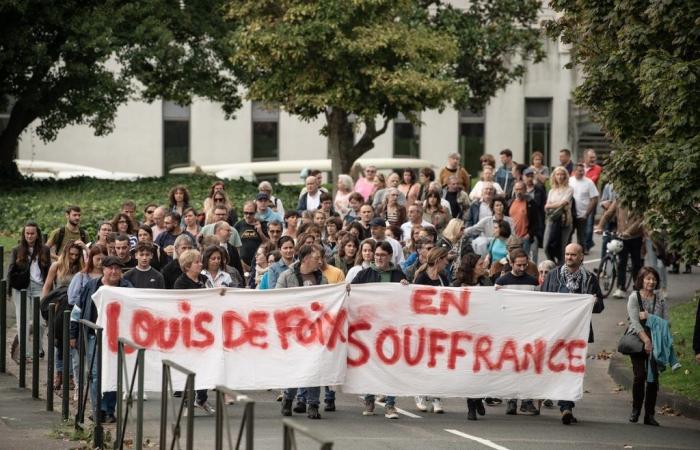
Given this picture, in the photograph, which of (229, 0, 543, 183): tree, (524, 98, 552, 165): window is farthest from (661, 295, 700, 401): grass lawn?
(524, 98, 552, 165): window

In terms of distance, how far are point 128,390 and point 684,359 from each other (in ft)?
27.3

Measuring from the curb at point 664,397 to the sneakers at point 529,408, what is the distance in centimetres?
171

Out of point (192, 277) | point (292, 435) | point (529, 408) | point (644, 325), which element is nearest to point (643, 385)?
point (644, 325)

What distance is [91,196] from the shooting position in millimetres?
31188

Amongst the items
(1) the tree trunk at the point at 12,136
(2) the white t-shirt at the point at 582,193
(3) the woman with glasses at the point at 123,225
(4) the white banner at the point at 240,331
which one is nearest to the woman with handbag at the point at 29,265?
(3) the woman with glasses at the point at 123,225

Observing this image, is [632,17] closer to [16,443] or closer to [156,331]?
[156,331]

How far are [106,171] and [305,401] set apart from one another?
40.3m

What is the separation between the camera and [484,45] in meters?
41.4

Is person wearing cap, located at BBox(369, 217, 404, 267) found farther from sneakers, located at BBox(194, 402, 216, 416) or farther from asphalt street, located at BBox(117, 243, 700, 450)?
sneakers, located at BBox(194, 402, 216, 416)

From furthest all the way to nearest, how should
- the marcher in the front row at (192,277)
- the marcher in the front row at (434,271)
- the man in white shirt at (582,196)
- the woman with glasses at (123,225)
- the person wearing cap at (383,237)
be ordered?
the man in white shirt at (582,196), the woman with glasses at (123,225), the person wearing cap at (383,237), the marcher in the front row at (434,271), the marcher in the front row at (192,277)

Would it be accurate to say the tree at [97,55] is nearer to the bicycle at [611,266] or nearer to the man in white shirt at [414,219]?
the bicycle at [611,266]

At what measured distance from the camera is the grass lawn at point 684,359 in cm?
1631

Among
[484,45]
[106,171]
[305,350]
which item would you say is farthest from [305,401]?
[106,171]

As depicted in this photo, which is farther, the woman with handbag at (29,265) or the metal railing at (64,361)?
the woman with handbag at (29,265)
